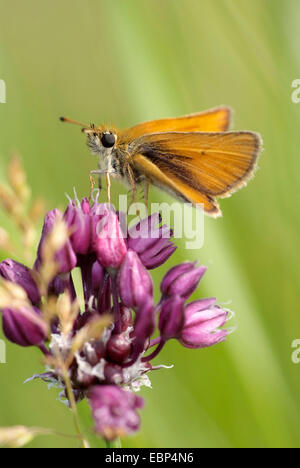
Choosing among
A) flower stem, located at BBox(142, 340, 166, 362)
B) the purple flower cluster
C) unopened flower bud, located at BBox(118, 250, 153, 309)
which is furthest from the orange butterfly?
flower stem, located at BBox(142, 340, 166, 362)

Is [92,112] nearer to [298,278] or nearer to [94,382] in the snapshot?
[298,278]

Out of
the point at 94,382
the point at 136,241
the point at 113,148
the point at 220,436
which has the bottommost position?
the point at 220,436

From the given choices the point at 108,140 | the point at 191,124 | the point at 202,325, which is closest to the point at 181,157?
the point at 191,124

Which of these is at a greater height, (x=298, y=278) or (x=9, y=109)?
(x=9, y=109)

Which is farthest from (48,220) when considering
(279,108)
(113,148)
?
(279,108)

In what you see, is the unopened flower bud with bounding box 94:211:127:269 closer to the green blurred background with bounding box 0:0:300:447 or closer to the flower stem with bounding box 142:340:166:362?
the flower stem with bounding box 142:340:166:362

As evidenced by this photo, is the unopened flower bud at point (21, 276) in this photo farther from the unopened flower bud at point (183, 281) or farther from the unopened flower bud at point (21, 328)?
the unopened flower bud at point (183, 281)

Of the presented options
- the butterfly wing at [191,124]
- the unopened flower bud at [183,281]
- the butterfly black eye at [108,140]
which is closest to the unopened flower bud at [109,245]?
the unopened flower bud at [183,281]
